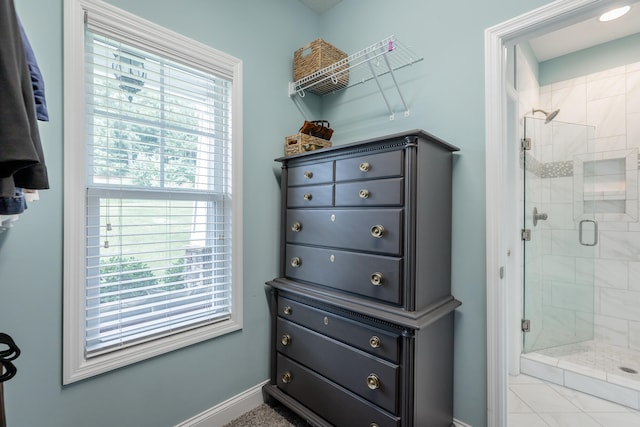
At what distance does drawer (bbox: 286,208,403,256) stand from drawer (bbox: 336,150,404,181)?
0.56ft

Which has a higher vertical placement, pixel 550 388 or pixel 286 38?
pixel 286 38

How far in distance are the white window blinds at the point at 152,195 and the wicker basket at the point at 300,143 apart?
0.39 m

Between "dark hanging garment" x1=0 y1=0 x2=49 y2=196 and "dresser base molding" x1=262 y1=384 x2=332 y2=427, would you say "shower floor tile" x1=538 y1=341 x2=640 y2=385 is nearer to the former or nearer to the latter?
"dresser base molding" x1=262 y1=384 x2=332 y2=427

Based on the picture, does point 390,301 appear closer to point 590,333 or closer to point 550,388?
point 550,388

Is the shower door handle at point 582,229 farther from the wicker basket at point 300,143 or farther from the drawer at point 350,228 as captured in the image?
the wicker basket at point 300,143

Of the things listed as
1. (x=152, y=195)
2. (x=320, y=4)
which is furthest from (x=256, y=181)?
(x=320, y=4)

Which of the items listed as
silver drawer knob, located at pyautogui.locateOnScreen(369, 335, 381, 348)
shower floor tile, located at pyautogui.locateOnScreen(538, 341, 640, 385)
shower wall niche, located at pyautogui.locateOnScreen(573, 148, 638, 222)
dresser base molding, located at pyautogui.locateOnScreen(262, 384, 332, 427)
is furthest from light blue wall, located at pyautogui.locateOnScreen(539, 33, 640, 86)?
dresser base molding, located at pyautogui.locateOnScreen(262, 384, 332, 427)

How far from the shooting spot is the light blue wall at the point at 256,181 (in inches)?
46.2

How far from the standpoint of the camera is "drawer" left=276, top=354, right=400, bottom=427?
1.37 m

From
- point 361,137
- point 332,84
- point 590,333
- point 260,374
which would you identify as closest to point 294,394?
point 260,374

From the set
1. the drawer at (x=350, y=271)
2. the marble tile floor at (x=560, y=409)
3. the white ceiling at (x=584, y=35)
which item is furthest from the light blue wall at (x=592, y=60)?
the drawer at (x=350, y=271)

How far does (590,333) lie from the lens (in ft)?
8.46

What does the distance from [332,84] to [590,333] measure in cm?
303

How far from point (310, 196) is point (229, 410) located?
4.40ft
